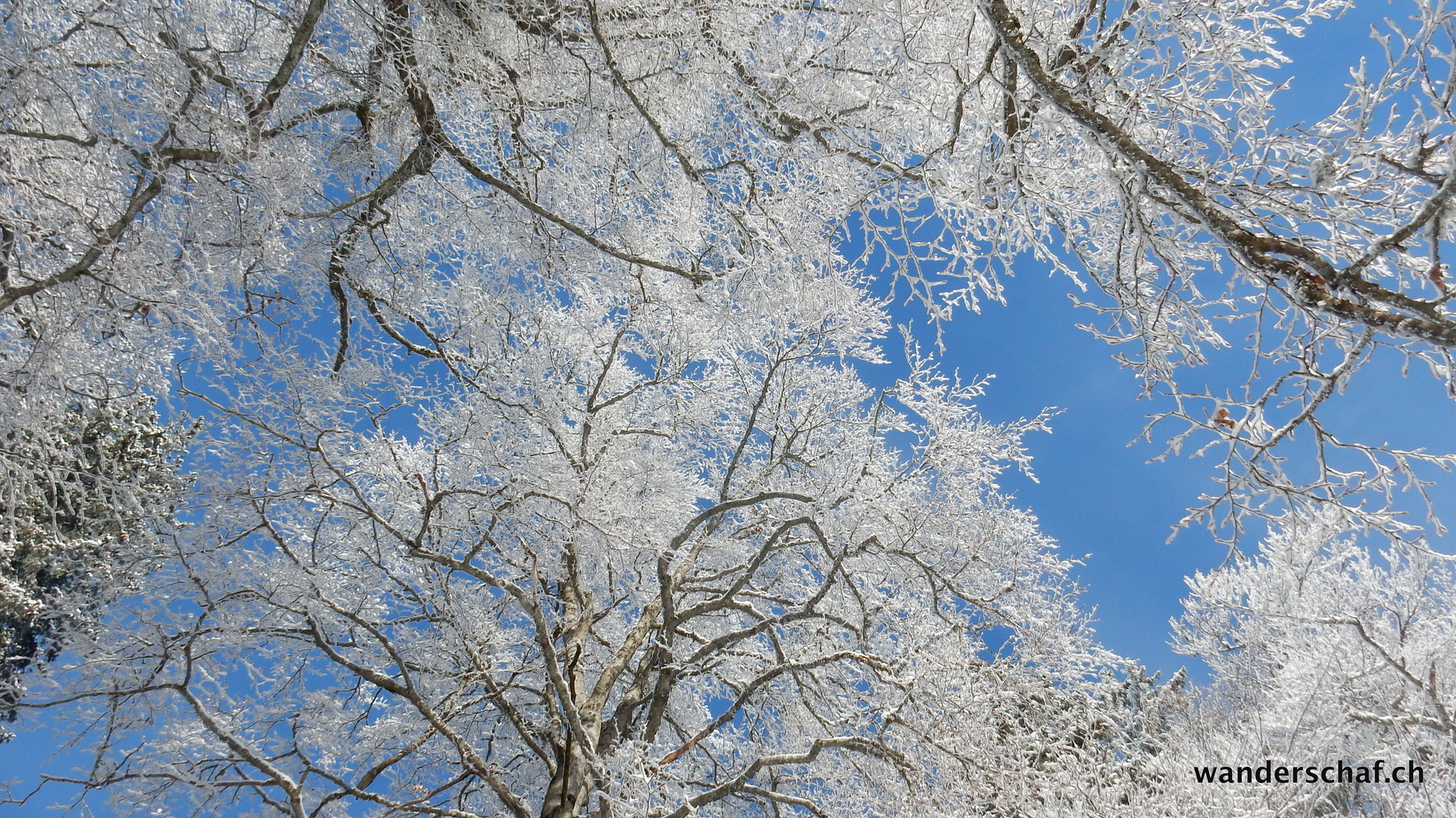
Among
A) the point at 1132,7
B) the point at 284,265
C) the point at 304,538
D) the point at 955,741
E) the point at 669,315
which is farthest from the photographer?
the point at 669,315

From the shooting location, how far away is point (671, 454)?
325 inches

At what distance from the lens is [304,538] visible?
6.70 meters

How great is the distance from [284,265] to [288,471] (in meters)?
1.71

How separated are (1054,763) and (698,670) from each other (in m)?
2.88

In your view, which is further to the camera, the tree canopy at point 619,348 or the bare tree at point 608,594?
the bare tree at point 608,594

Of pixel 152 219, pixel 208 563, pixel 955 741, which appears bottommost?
pixel 955 741

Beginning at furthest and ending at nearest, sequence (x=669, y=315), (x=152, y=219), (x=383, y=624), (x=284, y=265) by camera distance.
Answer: (x=669, y=315), (x=383, y=624), (x=284, y=265), (x=152, y=219)

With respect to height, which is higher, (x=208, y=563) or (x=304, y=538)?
(x=304, y=538)

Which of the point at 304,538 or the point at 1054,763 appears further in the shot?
the point at 304,538

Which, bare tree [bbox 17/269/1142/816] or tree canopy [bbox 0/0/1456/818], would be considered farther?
bare tree [bbox 17/269/1142/816]

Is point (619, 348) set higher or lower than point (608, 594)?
higher

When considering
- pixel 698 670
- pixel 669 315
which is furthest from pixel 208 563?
pixel 669 315

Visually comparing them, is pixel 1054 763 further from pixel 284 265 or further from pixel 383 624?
pixel 284 265

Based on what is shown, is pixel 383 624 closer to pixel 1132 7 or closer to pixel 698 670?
pixel 698 670
